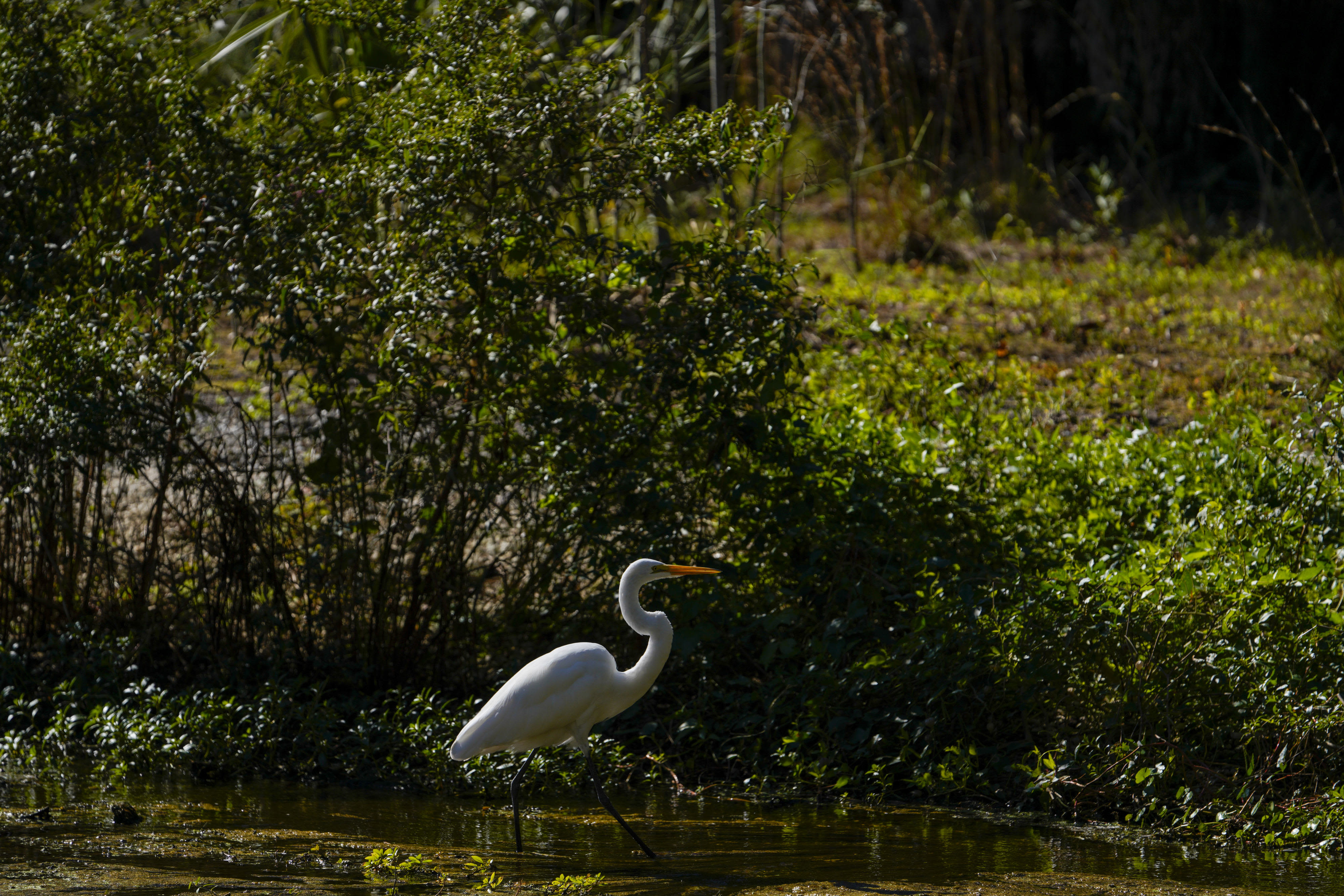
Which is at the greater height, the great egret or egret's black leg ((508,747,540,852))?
the great egret

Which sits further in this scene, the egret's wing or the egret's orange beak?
the egret's orange beak

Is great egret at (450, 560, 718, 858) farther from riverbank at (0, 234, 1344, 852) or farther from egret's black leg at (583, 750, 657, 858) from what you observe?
riverbank at (0, 234, 1344, 852)

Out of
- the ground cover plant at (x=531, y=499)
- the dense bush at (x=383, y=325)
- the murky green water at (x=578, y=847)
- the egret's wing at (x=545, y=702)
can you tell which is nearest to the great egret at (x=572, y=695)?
the egret's wing at (x=545, y=702)

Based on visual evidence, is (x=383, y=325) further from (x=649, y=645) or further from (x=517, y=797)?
(x=517, y=797)

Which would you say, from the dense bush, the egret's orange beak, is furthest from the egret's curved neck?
the dense bush

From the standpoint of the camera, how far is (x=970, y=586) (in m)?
5.12

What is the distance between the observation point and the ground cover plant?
4848 mm

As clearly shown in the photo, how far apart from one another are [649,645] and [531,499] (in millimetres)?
1474

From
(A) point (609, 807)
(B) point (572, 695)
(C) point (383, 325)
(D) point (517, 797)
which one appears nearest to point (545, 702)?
(B) point (572, 695)

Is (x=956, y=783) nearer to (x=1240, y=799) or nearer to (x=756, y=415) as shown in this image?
(x=1240, y=799)

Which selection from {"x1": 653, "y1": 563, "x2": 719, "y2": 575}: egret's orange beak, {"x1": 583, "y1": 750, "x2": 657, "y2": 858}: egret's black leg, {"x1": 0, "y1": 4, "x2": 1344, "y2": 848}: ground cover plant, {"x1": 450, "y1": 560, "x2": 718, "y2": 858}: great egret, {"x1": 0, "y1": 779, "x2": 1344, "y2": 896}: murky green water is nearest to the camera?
{"x1": 0, "y1": 779, "x2": 1344, "y2": 896}: murky green water

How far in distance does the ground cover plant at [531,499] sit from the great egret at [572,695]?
0.64m

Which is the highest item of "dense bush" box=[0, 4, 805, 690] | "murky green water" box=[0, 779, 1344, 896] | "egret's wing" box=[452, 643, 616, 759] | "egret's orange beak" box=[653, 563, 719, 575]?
"dense bush" box=[0, 4, 805, 690]

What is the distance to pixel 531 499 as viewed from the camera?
19.3 feet
